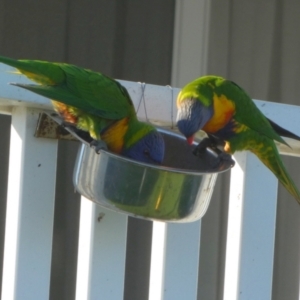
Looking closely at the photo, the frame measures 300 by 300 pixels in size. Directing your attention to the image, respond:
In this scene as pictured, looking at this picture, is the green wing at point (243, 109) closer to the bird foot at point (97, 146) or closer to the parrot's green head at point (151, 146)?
the parrot's green head at point (151, 146)

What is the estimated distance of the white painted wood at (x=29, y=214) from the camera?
156 cm

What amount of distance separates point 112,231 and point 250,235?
409 millimetres

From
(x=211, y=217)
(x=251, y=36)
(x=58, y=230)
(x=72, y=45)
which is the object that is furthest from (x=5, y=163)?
(x=251, y=36)

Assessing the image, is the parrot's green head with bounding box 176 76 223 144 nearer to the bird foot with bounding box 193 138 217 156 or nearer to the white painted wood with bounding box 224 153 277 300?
the bird foot with bounding box 193 138 217 156

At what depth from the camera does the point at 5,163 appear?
10.9 feet

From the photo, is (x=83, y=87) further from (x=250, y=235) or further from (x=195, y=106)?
(x=250, y=235)

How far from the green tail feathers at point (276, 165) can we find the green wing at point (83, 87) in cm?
46

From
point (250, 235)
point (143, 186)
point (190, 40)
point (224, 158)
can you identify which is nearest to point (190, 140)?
point (224, 158)

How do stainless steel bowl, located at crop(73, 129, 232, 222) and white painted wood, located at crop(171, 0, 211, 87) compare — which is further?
white painted wood, located at crop(171, 0, 211, 87)

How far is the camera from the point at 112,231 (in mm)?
1666

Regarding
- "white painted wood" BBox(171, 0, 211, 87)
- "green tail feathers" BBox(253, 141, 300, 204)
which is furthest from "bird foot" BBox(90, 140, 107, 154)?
"white painted wood" BBox(171, 0, 211, 87)

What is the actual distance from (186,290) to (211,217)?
1.93 metres

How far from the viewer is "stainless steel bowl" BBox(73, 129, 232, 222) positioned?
1.41 m

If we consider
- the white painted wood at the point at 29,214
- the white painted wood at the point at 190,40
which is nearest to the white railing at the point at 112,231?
the white painted wood at the point at 29,214
